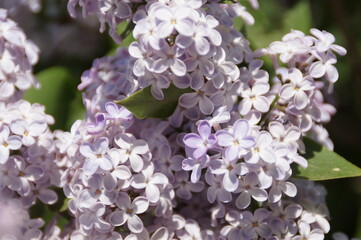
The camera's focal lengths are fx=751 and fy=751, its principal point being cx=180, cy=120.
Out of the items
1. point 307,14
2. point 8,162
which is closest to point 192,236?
point 8,162

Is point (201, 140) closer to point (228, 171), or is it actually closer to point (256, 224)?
point (228, 171)

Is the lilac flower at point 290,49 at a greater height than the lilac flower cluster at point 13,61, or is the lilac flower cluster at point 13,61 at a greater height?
the lilac flower at point 290,49

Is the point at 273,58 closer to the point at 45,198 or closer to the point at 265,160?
the point at 265,160

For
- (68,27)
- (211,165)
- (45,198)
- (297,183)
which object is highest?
(211,165)

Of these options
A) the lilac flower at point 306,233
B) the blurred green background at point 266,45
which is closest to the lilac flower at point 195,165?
the lilac flower at point 306,233

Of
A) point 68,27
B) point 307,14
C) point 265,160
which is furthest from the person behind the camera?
point 68,27

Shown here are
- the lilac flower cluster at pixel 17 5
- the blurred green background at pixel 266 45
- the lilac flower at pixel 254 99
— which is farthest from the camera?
the blurred green background at pixel 266 45

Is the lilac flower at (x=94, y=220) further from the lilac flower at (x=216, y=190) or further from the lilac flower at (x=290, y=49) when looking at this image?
the lilac flower at (x=290, y=49)
